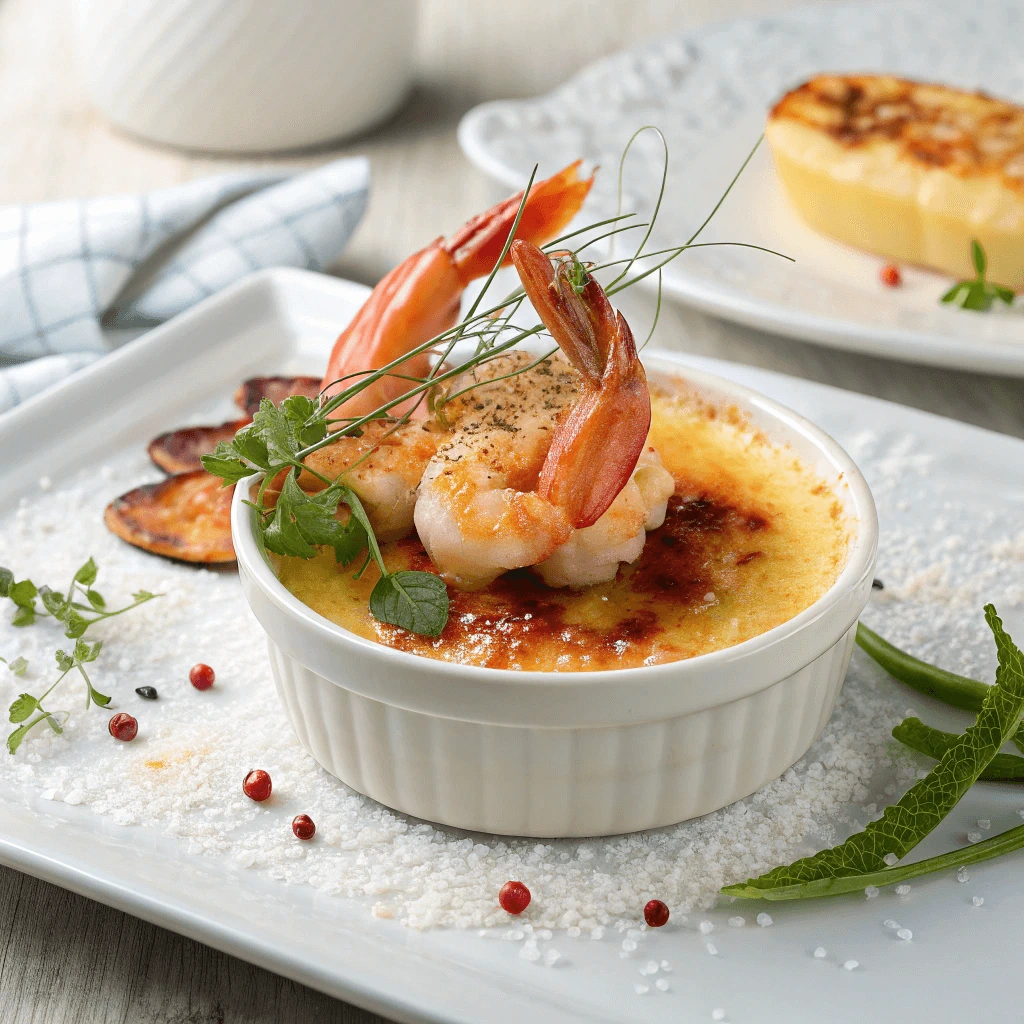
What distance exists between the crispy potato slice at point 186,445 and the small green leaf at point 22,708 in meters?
0.80

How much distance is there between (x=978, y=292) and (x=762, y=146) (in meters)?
1.00

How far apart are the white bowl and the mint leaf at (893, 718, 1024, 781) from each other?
0.13 meters

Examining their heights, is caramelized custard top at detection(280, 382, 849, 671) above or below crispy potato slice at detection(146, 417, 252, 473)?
above

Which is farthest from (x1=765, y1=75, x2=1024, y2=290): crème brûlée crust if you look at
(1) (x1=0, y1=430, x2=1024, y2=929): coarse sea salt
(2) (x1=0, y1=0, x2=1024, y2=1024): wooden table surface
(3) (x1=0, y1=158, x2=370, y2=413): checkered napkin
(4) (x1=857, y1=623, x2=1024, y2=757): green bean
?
(4) (x1=857, y1=623, x2=1024, y2=757): green bean

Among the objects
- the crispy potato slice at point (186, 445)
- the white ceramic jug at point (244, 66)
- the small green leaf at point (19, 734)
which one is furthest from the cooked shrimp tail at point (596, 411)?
the white ceramic jug at point (244, 66)

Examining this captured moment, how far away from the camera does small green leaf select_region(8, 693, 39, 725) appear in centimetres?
189

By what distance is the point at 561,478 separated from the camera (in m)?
1.71

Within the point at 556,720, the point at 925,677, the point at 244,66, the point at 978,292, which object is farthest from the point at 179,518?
the point at 244,66

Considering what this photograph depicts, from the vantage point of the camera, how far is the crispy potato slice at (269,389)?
109 inches

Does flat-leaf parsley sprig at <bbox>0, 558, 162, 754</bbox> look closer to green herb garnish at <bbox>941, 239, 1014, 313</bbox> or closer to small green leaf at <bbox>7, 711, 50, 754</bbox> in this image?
small green leaf at <bbox>7, 711, 50, 754</bbox>

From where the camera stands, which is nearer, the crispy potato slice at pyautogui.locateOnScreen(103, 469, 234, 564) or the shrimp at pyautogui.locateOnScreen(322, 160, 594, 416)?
the shrimp at pyautogui.locateOnScreen(322, 160, 594, 416)

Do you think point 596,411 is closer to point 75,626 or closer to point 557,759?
point 557,759

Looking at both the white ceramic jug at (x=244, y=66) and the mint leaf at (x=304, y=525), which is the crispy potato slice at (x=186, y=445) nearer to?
the mint leaf at (x=304, y=525)

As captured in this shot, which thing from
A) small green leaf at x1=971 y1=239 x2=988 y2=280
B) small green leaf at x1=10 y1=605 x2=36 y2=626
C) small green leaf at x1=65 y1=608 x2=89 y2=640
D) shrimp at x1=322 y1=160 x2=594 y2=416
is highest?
shrimp at x1=322 y1=160 x2=594 y2=416
